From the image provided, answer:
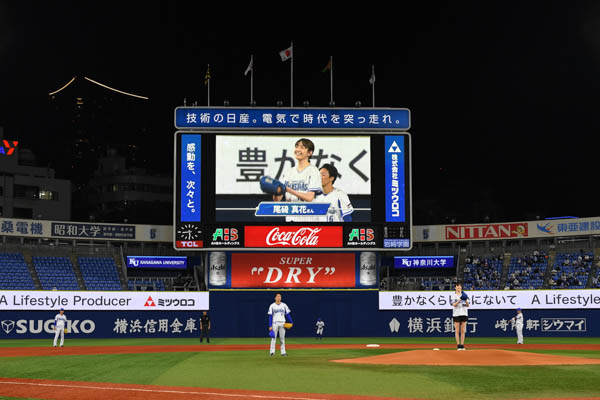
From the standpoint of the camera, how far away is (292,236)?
4203 cm

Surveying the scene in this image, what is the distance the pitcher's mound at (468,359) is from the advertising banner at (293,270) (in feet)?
78.1

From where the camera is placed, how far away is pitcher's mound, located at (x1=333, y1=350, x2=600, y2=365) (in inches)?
739

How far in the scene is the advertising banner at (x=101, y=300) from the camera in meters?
41.7

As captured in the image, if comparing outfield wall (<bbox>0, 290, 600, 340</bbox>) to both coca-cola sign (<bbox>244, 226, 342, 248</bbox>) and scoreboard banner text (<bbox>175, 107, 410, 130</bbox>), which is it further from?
scoreboard banner text (<bbox>175, 107, 410, 130</bbox>)

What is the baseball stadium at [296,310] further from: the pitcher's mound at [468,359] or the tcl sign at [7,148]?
the tcl sign at [7,148]

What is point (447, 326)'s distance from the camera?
146 feet

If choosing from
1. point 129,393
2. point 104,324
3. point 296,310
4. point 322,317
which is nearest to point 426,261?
point 322,317

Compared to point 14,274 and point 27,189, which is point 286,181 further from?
point 27,189

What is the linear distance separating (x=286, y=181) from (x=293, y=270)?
6.33 meters

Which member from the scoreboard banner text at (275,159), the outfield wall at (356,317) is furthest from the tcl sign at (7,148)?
the scoreboard banner text at (275,159)

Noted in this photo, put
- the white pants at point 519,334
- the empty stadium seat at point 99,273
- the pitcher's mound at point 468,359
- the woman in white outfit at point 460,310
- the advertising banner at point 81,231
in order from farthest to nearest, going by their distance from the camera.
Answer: the advertising banner at point 81,231
the empty stadium seat at point 99,273
the white pants at point 519,334
the woman in white outfit at point 460,310
the pitcher's mound at point 468,359

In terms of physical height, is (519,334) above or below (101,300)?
below

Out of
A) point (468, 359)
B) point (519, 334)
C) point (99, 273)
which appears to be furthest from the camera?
point (99, 273)

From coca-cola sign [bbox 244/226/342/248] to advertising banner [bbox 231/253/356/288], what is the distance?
11.4 feet
